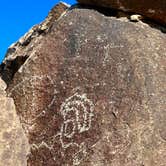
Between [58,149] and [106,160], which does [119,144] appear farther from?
[58,149]

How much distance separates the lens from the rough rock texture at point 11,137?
6.95 metres

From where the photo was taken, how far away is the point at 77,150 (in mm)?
7422

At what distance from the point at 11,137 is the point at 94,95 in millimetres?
1411

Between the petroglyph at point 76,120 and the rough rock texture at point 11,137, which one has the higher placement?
the rough rock texture at point 11,137

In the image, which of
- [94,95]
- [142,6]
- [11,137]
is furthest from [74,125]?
[142,6]

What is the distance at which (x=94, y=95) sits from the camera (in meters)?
7.70

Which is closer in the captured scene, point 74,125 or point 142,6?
point 74,125

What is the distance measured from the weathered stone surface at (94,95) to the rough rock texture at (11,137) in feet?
1.29

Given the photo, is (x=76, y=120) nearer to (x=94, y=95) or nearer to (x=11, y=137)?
(x=94, y=95)

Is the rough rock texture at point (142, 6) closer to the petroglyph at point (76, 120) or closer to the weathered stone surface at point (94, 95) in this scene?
the weathered stone surface at point (94, 95)

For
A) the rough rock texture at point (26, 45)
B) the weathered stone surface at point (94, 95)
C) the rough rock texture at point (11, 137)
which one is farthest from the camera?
the rough rock texture at point (26, 45)

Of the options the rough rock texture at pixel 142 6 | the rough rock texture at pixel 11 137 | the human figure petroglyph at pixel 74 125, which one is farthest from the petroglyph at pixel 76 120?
the rough rock texture at pixel 142 6

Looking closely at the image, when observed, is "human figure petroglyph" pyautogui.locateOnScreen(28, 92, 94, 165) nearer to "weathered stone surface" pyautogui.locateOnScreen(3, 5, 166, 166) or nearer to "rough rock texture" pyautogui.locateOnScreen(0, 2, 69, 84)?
"weathered stone surface" pyautogui.locateOnScreen(3, 5, 166, 166)

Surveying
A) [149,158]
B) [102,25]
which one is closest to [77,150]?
[149,158]
